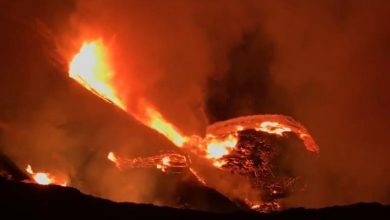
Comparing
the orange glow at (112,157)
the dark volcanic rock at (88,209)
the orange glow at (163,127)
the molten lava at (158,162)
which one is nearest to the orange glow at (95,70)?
the orange glow at (163,127)

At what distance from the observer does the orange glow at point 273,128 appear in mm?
15750

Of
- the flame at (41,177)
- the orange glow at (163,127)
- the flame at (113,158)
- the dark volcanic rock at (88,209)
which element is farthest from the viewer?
the orange glow at (163,127)

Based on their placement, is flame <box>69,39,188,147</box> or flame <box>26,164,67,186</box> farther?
flame <box>69,39,188,147</box>

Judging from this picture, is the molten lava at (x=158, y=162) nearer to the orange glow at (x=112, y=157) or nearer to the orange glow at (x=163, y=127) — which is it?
the orange glow at (x=112, y=157)

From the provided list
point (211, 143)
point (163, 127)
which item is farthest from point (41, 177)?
point (211, 143)

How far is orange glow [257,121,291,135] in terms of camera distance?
51.7ft

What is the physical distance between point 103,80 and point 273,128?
4248 millimetres

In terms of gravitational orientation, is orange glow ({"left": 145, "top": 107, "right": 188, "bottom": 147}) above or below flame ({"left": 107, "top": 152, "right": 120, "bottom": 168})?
above

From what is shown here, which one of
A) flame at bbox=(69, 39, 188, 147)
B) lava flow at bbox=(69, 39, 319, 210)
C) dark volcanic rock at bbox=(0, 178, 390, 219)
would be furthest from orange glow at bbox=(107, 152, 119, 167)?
dark volcanic rock at bbox=(0, 178, 390, 219)

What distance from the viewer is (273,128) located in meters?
15.9

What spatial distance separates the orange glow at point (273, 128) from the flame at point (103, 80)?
6.78 feet

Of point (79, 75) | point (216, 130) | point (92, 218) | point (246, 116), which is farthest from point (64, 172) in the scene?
point (92, 218)

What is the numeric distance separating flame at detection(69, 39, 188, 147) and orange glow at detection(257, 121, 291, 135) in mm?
2066

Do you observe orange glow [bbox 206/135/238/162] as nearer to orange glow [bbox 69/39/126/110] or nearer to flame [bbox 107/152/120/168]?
flame [bbox 107/152/120/168]
